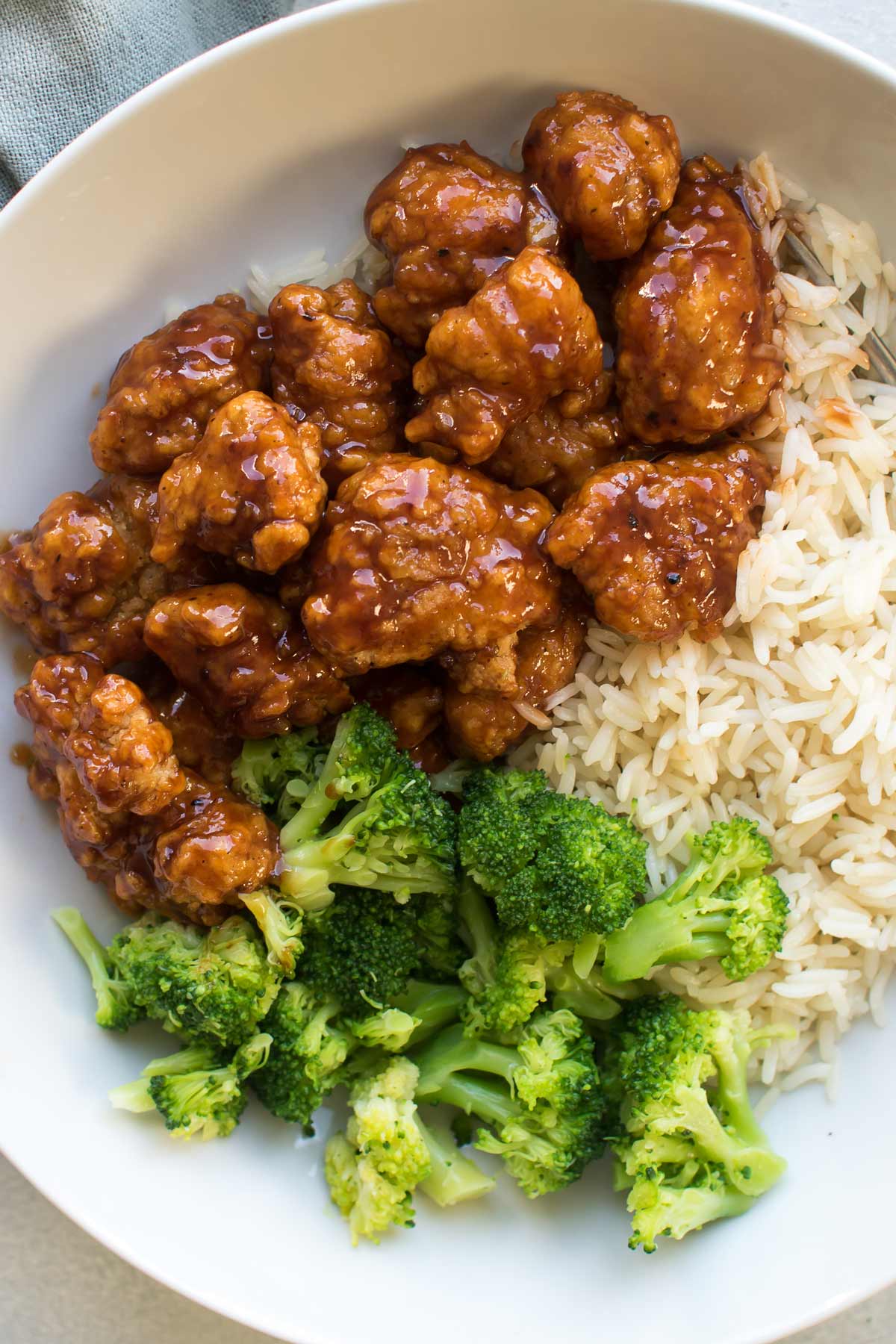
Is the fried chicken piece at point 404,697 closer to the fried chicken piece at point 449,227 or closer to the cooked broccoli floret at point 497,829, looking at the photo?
the cooked broccoli floret at point 497,829

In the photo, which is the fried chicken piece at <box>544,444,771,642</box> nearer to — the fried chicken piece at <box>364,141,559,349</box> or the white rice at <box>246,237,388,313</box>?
the fried chicken piece at <box>364,141,559,349</box>

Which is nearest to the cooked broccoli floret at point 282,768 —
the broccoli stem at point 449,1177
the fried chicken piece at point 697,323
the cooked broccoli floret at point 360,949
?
the cooked broccoli floret at point 360,949

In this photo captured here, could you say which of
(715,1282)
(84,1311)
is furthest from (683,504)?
(84,1311)

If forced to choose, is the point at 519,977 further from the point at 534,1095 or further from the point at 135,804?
the point at 135,804

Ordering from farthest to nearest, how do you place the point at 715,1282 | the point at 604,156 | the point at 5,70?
the point at 5,70 < the point at 715,1282 < the point at 604,156

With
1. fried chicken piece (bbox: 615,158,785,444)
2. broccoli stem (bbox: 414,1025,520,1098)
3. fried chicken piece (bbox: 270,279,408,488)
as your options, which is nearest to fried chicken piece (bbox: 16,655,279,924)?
broccoli stem (bbox: 414,1025,520,1098)

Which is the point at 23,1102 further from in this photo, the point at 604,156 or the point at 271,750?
the point at 604,156
